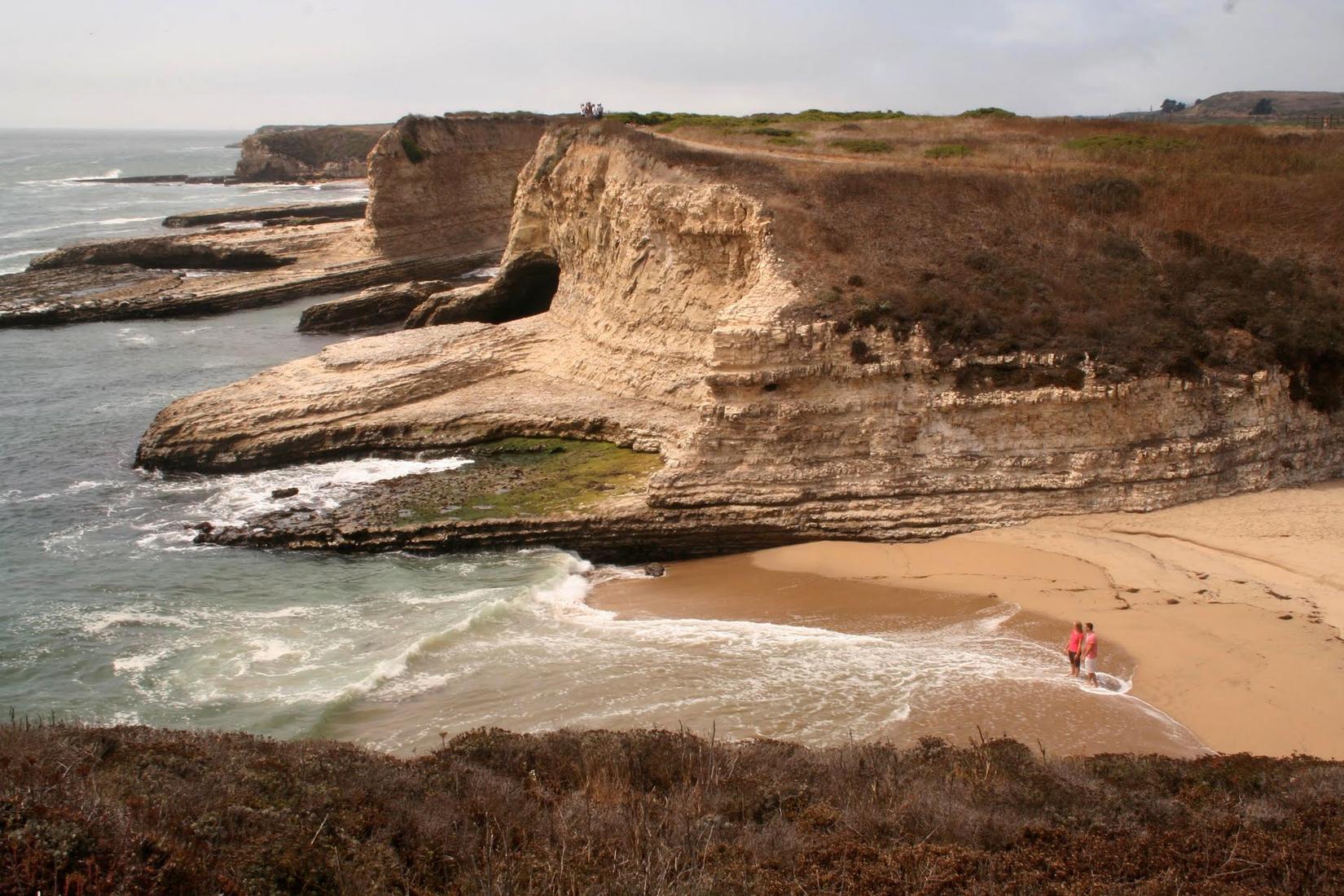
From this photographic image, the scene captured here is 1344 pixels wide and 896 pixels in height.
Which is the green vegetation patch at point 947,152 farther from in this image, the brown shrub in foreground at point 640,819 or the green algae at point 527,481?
the brown shrub in foreground at point 640,819

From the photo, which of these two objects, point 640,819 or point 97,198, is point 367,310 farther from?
point 97,198

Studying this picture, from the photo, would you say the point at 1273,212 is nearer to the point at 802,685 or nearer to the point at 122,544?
the point at 802,685

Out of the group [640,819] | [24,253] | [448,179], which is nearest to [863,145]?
[640,819]

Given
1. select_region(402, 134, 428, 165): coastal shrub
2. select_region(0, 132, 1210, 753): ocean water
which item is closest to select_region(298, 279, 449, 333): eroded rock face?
select_region(402, 134, 428, 165): coastal shrub

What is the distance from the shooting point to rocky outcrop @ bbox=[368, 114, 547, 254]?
46.9m

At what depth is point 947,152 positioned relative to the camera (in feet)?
85.1

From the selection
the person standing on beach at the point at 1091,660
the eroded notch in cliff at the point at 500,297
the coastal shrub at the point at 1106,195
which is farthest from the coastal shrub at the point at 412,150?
the person standing on beach at the point at 1091,660

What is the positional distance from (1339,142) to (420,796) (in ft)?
87.1

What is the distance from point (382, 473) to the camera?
2156cm

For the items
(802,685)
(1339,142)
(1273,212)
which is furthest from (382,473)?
(1339,142)

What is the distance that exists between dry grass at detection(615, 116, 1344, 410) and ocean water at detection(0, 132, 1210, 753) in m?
5.72

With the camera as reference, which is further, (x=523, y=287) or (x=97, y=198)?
(x=97, y=198)

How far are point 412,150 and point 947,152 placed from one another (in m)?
28.4

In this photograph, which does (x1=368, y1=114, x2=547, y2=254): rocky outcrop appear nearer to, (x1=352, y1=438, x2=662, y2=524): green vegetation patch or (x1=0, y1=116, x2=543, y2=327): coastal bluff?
(x1=0, y1=116, x2=543, y2=327): coastal bluff
